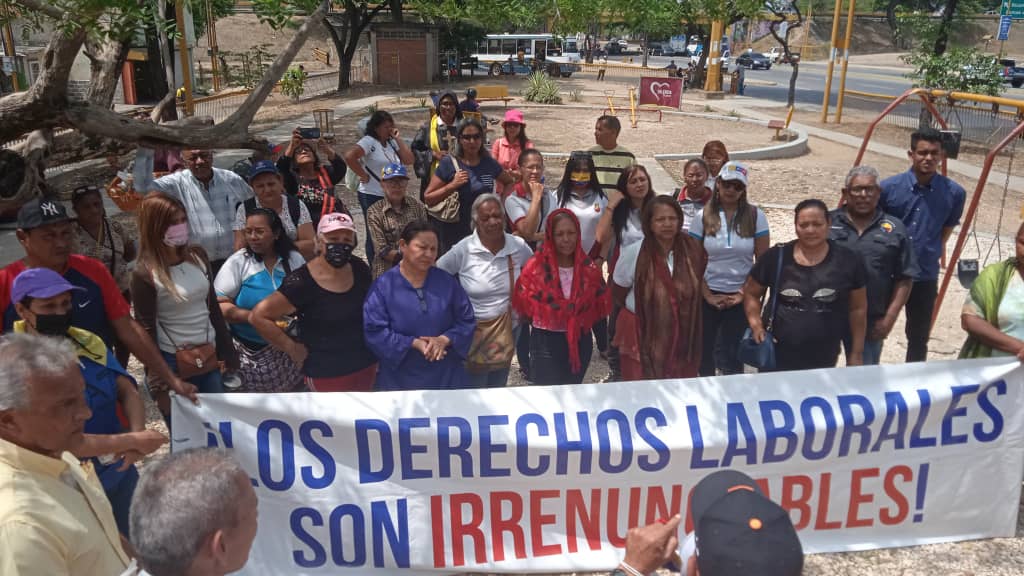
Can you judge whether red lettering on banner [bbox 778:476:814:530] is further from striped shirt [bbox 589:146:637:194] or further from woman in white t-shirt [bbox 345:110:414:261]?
woman in white t-shirt [bbox 345:110:414:261]

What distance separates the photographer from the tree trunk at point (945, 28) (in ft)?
68.8

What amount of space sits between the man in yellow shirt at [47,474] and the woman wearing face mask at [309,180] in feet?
10.6

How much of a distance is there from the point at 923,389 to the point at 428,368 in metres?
2.49

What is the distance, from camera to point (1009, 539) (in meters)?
3.92

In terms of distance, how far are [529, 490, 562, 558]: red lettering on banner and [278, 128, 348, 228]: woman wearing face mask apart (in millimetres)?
2705

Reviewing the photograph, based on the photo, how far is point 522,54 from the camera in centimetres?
4631

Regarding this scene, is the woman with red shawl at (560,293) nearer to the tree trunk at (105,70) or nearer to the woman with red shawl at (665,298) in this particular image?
the woman with red shawl at (665,298)

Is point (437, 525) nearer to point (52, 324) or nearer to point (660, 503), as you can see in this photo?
point (660, 503)

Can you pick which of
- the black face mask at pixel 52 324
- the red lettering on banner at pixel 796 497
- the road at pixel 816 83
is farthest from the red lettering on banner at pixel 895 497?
the road at pixel 816 83

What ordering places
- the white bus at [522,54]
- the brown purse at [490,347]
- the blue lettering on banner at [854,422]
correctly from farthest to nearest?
the white bus at [522,54], the brown purse at [490,347], the blue lettering on banner at [854,422]

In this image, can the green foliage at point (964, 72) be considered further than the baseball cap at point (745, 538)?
Yes

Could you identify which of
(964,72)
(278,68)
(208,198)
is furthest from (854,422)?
(964,72)

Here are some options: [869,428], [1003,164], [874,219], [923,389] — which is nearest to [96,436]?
[869,428]

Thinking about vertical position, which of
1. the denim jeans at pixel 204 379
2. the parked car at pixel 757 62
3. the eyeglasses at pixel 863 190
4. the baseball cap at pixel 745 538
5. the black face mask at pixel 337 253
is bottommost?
the denim jeans at pixel 204 379
